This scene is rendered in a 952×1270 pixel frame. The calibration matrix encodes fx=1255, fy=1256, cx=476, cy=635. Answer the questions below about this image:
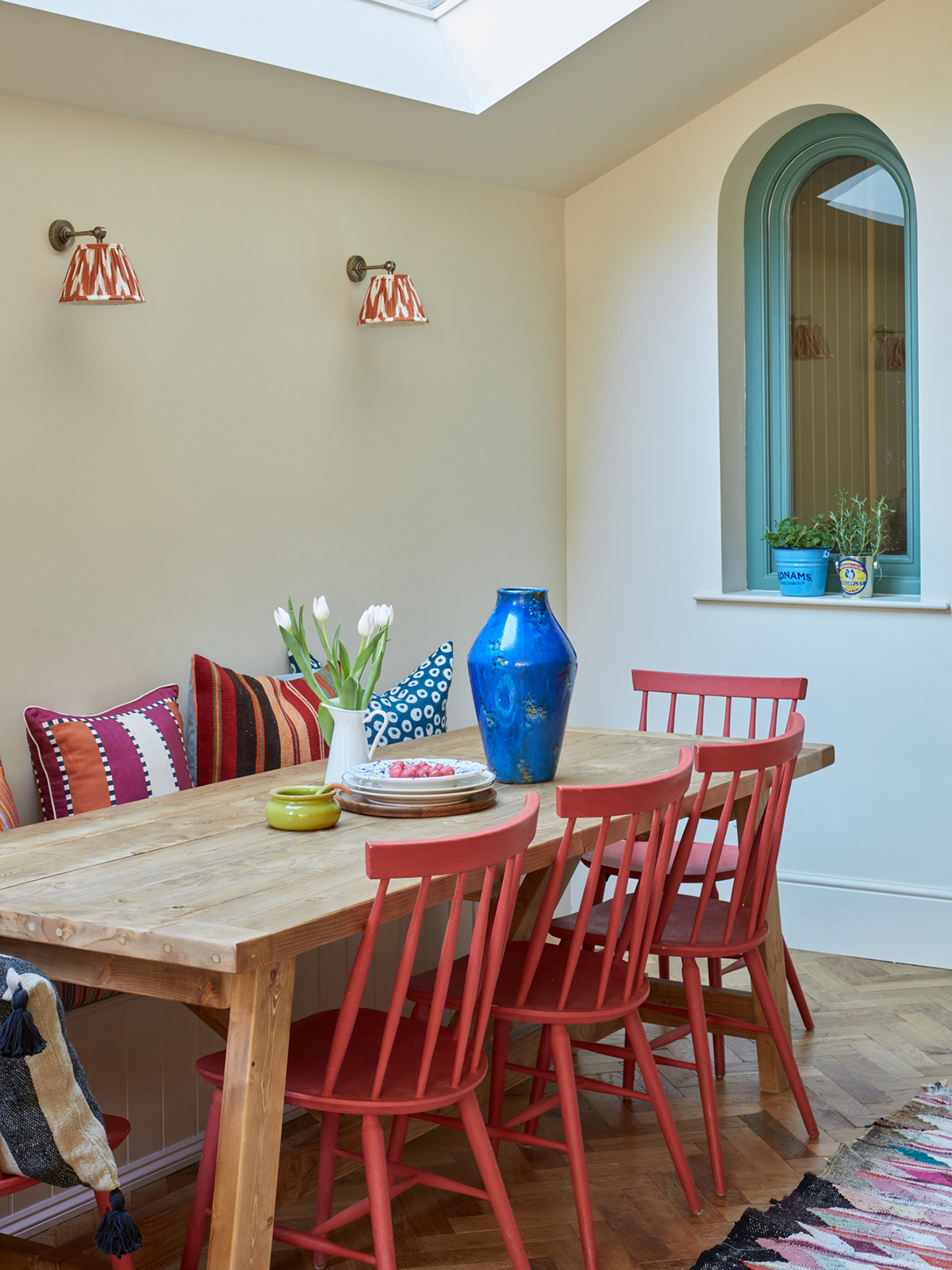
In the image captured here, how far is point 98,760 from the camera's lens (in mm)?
2861

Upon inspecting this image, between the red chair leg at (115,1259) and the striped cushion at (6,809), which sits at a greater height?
the striped cushion at (6,809)

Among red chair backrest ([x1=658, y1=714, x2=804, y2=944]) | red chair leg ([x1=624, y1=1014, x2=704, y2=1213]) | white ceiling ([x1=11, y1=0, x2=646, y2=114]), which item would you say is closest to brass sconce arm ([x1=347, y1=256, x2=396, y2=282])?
white ceiling ([x1=11, y1=0, x2=646, y2=114])

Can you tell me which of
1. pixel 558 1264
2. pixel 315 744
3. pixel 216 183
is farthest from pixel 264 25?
pixel 558 1264

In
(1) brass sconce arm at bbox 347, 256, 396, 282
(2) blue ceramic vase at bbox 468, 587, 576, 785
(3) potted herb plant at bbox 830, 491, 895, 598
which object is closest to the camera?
(2) blue ceramic vase at bbox 468, 587, 576, 785

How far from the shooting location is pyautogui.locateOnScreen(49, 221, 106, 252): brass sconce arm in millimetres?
2973

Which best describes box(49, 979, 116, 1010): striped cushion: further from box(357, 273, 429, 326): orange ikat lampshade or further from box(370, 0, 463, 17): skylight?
box(370, 0, 463, 17): skylight

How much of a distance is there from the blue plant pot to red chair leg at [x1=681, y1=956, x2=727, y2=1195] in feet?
5.90

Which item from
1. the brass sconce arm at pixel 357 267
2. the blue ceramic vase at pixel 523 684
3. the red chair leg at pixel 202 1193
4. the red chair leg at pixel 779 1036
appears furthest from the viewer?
the brass sconce arm at pixel 357 267

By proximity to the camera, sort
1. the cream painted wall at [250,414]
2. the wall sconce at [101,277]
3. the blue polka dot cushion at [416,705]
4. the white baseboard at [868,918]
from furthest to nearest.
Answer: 1. the white baseboard at [868,918]
2. the blue polka dot cushion at [416,705]
3. the cream painted wall at [250,414]
4. the wall sconce at [101,277]

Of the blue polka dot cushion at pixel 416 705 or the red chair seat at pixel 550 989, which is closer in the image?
the red chair seat at pixel 550 989

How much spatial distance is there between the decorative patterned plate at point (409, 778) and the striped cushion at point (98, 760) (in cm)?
63

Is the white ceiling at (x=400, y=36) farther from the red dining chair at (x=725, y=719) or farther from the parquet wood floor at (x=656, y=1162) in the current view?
the parquet wood floor at (x=656, y=1162)

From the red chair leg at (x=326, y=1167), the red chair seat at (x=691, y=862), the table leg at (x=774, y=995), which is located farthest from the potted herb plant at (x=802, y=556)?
the red chair leg at (x=326, y=1167)

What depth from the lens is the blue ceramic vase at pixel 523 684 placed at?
2586 mm
